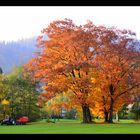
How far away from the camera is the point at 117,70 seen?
8414 mm

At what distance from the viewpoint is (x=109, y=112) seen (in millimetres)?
8188

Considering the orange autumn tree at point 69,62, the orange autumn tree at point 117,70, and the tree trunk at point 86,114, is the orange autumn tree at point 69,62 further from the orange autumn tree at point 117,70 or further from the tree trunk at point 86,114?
the orange autumn tree at point 117,70

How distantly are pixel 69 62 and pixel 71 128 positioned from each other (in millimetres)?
1520

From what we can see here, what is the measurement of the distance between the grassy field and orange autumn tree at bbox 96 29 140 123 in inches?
21.3

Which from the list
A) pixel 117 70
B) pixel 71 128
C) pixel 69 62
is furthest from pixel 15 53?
pixel 117 70

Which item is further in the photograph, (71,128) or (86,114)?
(86,114)

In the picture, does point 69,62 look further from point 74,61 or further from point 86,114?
point 86,114

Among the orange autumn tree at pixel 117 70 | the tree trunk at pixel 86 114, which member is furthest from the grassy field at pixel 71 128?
the orange autumn tree at pixel 117 70

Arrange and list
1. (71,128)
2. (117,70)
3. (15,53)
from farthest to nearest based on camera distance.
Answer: (117,70) → (15,53) → (71,128)

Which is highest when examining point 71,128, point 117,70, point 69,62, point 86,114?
point 69,62
